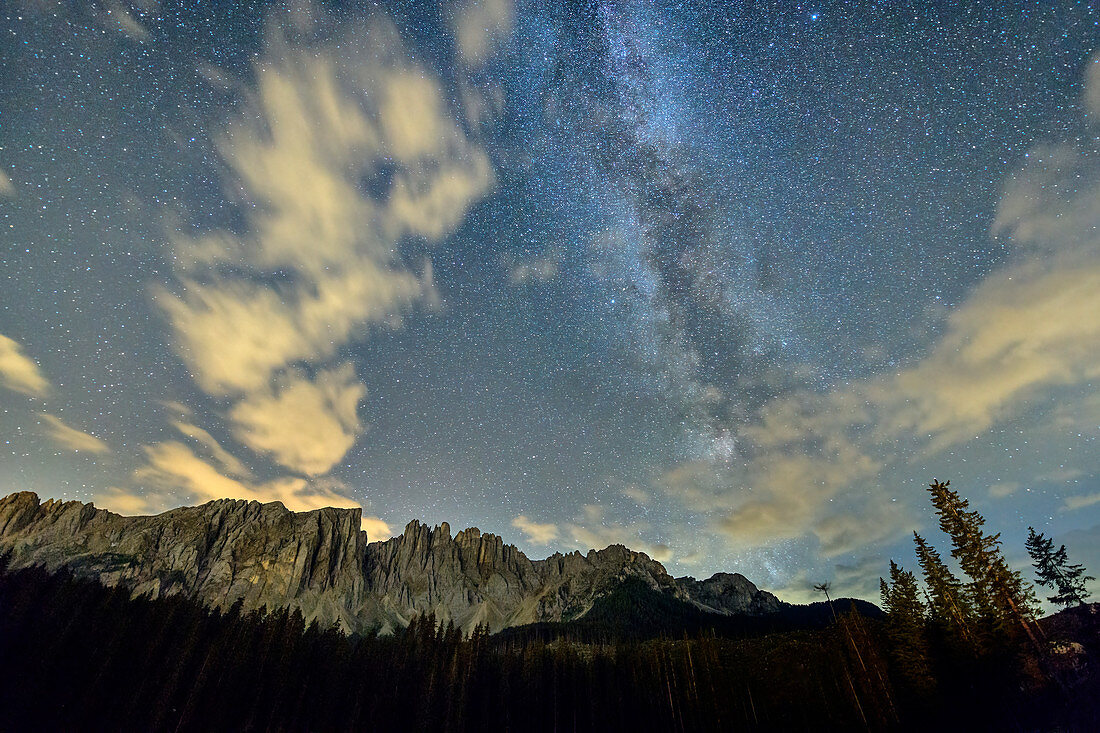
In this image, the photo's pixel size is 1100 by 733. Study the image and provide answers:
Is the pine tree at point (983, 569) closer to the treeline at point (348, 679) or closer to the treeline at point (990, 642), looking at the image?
the treeline at point (990, 642)

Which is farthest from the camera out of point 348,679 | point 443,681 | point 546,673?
point 546,673

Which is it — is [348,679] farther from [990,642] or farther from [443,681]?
[990,642]

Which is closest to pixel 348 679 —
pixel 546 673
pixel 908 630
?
pixel 546 673

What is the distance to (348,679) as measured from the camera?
86.4m

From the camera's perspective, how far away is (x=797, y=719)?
71.5 m

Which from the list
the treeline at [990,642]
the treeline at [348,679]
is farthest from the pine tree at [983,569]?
the treeline at [348,679]

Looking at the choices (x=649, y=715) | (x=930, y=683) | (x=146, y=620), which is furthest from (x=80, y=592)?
(x=930, y=683)

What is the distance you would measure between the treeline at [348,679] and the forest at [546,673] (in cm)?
28

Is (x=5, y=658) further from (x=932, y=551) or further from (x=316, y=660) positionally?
(x=932, y=551)

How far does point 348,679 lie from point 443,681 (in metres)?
18.2

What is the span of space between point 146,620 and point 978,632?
117 m

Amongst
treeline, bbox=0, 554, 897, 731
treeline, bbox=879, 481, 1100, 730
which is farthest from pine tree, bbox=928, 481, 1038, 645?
treeline, bbox=0, 554, 897, 731

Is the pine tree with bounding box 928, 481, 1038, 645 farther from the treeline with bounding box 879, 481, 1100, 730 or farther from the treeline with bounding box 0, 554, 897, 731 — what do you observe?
the treeline with bounding box 0, 554, 897, 731

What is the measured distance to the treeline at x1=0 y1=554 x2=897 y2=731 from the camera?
199ft
